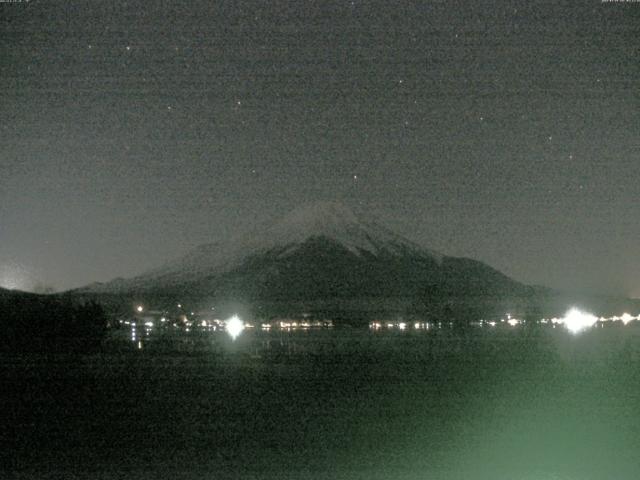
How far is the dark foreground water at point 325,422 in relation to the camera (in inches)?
435

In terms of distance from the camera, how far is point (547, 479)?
1009cm

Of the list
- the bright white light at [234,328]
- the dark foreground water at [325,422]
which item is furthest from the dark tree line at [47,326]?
the bright white light at [234,328]

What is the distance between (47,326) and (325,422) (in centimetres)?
2820

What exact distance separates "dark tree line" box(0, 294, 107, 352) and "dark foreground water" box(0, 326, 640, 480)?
12358 mm

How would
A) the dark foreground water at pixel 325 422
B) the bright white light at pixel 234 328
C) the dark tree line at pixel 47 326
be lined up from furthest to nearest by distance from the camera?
1. the bright white light at pixel 234 328
2. the dark tree line at pixel 47 326
3. the dark foreground water at pixel 325 422

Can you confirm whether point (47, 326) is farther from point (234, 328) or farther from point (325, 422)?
point (234, 328)

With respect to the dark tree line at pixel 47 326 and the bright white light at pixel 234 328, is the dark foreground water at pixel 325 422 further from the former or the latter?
the bright white light at pixel 234 328

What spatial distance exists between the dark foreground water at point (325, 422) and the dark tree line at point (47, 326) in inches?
487

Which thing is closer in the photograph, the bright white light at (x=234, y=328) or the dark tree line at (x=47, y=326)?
the dark tree line at (x=47, y=326)

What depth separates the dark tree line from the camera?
126 ft

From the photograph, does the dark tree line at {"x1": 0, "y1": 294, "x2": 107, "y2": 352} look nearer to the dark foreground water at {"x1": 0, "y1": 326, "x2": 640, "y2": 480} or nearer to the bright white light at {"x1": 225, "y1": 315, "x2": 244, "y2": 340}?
the dark foreground water at {"x1": 0, "y1": 326, "x2": 640, "y2": 480}

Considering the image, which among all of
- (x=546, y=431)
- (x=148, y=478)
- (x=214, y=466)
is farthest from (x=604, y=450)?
(x=148, y=478)

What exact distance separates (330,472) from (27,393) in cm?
1072

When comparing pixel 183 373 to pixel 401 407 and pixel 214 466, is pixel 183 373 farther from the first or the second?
pixel 214 466
